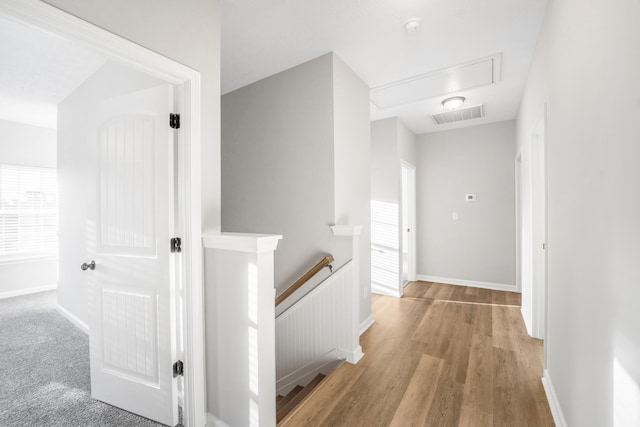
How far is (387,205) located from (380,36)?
99.7 inches

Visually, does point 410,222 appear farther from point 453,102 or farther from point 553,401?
point 553,401

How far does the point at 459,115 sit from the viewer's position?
4434 mm

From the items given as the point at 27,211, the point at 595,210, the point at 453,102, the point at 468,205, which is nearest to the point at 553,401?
the point at 595,210

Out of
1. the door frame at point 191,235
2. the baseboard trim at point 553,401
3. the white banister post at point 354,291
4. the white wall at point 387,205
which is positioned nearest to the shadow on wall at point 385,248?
the white wall at point 387,205

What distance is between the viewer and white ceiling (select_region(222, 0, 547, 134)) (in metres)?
2.13

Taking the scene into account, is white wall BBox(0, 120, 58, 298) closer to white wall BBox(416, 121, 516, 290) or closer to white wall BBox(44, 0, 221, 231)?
white wall BBox(44, 0, 221, 231)

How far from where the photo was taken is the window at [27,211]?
4.59m

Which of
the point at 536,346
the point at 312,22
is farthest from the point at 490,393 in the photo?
the point at 312,22

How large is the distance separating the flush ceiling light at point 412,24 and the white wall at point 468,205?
10.4ft

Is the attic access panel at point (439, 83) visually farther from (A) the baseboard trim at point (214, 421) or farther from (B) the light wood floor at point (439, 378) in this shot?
(A) the baseboard trim at point (214, 421)

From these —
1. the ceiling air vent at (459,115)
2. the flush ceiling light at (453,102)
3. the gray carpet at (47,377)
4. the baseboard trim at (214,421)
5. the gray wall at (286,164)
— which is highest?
the ceiling air vent at (459,115)

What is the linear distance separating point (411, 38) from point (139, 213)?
249 centimetres

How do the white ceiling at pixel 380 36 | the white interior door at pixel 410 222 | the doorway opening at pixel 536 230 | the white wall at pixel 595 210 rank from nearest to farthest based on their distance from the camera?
the white wall at pixel 595 210
the white ceiling at pixel 380 36
the doorway opening at pixel 536 230
the white interior door at pixel 410 222

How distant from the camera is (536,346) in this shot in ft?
8.98
